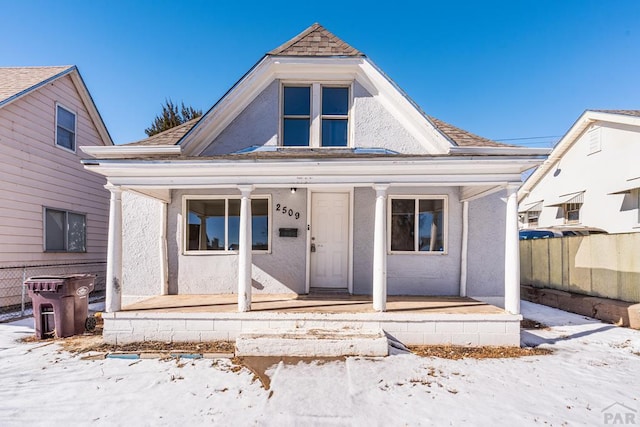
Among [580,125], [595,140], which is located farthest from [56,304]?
[580,125]

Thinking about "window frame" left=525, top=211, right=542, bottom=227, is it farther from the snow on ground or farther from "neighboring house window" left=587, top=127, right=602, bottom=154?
the snow on ground

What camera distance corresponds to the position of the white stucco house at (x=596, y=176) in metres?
9.86

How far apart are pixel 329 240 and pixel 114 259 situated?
13.8ft

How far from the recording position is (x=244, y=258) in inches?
209

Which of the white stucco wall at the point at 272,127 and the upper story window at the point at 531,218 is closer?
the white stucco wall at the point at 272,127

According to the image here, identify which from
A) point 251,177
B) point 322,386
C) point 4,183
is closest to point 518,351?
point 322,386

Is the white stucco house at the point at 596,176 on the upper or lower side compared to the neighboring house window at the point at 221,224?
upper

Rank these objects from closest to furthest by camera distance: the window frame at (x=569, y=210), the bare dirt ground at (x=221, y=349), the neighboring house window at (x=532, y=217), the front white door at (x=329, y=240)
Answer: the bare dirt ground at (x=221, y=349), the front white door at (x=329, y=240), the window frame at (x=569, y=210), the neighboring house window at (x=532, y=217)

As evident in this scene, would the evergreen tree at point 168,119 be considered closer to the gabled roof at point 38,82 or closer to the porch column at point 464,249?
the gabled roof at point 38,82

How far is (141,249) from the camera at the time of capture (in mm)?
6953

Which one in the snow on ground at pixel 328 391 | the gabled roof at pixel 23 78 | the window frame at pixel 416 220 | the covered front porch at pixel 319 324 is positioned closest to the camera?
the snow on ground at pixel 328 391

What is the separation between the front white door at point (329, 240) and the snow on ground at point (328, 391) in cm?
264

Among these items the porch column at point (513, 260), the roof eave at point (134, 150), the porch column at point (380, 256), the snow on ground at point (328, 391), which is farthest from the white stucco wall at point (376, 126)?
the snow on ground at point (328, 391)

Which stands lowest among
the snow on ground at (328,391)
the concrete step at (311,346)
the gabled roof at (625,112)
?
the snow on ground at (328,391)
